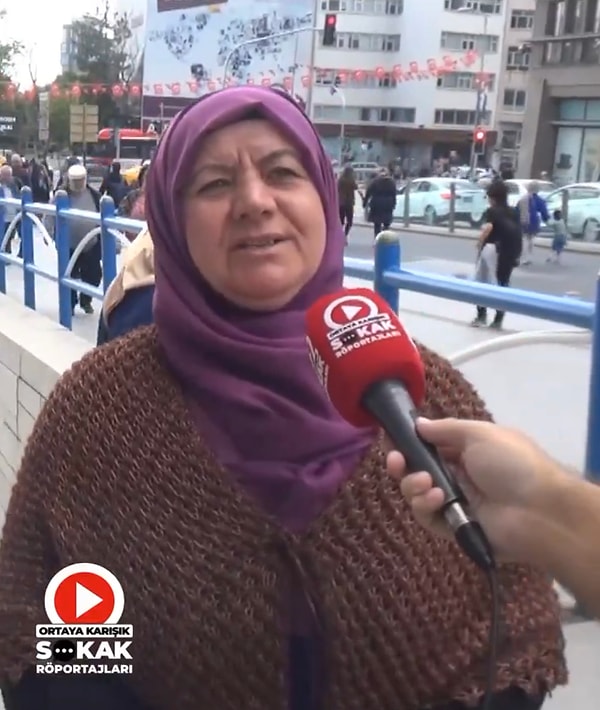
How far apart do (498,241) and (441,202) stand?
1150cm

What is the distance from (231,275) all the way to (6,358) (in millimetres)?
4013

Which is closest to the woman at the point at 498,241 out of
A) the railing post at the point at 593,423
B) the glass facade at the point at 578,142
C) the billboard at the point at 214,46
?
the railing post at the point at 593,423

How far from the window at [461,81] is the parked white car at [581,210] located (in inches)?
1608

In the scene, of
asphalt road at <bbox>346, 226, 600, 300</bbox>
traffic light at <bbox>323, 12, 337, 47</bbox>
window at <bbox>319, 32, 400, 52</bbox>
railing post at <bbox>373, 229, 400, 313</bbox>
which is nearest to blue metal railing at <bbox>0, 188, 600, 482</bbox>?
railing post at <bbox>373, 229, 400, 313</bbox>

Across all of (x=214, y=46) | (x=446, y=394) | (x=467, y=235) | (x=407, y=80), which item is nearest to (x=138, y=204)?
(x=446, y=394)

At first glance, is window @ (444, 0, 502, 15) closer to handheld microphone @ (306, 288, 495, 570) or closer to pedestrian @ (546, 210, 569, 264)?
pedestrian @ (546, 210, 569, 264)

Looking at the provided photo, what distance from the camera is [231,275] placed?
4.61 ft

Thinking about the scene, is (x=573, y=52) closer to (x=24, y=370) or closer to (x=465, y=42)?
(x=465, y=42)

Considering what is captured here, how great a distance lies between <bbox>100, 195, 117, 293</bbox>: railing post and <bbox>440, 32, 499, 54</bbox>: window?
2197 inches

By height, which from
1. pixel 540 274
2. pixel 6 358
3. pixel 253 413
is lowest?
pixel 540 274

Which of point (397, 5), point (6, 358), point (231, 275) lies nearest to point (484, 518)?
point (231, 275)

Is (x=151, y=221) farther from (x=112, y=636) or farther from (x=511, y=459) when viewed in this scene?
(x=511, y=459)

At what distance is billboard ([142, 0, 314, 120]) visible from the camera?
168ft

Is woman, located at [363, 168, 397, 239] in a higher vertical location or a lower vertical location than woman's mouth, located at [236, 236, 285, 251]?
lower
